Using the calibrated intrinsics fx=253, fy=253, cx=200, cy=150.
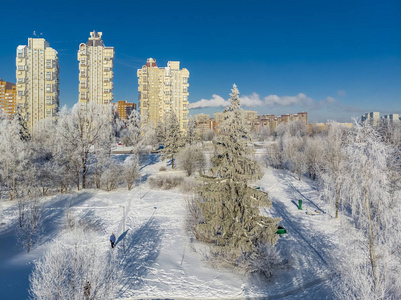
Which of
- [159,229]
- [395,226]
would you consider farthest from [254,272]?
[159,229]

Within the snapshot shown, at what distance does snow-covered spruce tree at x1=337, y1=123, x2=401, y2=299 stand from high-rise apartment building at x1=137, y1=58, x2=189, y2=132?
62672mm

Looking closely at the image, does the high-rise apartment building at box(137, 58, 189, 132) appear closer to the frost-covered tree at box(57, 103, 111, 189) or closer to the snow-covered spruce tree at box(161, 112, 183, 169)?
Answer: the snow-covered spruce tree at box(161, 112, 183, 169)

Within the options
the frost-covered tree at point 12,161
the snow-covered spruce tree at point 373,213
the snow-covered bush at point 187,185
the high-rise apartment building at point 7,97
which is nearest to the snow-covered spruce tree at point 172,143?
the snow-covered bush at point 187,185

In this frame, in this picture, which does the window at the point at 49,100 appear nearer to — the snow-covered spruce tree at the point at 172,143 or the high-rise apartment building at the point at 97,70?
the high-rise apartment building at the point at 97,70

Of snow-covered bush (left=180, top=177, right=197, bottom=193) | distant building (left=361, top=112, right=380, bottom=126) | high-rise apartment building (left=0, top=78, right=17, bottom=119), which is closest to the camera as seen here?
distant building (left=361, top=112, right=380, bottom=126)

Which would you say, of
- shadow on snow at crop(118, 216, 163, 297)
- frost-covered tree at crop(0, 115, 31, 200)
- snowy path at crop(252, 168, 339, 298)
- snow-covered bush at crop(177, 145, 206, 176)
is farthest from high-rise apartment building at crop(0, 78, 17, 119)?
snowy path at crop(252, 168, 339, 298)

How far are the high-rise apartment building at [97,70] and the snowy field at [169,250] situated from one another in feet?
143

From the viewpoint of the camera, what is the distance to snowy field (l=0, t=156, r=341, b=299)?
502 inches

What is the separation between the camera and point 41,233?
19.1 metres

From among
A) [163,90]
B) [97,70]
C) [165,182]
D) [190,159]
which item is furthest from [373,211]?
[163,90]

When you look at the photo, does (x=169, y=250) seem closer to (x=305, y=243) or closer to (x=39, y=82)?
(x=305, y=243)

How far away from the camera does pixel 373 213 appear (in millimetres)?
10047

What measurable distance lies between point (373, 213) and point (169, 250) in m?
12.2

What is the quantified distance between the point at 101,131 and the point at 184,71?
48223 mm
